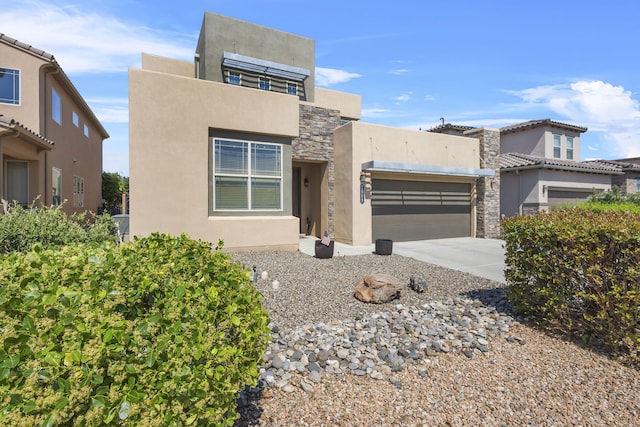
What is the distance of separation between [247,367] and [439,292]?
5080 millimetres

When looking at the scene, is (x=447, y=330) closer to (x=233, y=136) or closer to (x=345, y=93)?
(x=233, y=136)

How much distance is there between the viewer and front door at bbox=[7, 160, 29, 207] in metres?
11.9

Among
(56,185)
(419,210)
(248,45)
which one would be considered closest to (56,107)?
(56,185)

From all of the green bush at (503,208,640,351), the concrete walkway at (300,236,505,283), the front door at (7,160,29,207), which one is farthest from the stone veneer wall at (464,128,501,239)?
the front door at (7,160,29,207)

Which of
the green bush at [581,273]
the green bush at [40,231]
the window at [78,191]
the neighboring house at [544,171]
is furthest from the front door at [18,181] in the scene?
the neighboring house at [544,171]

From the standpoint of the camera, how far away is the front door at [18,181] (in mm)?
11906

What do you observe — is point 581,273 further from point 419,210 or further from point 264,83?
point 264,83

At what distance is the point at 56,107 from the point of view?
14.1 meters

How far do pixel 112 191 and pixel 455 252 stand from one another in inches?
1130

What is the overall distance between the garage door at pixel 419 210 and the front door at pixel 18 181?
13.1 metres

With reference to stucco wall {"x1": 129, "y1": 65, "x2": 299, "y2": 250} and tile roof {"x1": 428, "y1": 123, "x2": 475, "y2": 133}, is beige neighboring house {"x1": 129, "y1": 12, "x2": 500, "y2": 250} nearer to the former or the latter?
stucco wall {"x1": 129, "y1": 65, "x2": 299, "y2": 250}

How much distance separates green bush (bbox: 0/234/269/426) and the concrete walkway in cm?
701

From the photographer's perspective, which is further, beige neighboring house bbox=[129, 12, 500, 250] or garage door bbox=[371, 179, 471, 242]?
garage door bbox=[371, 179, 471, 242]

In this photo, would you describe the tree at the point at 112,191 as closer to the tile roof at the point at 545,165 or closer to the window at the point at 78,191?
the window at the point at 78,191
